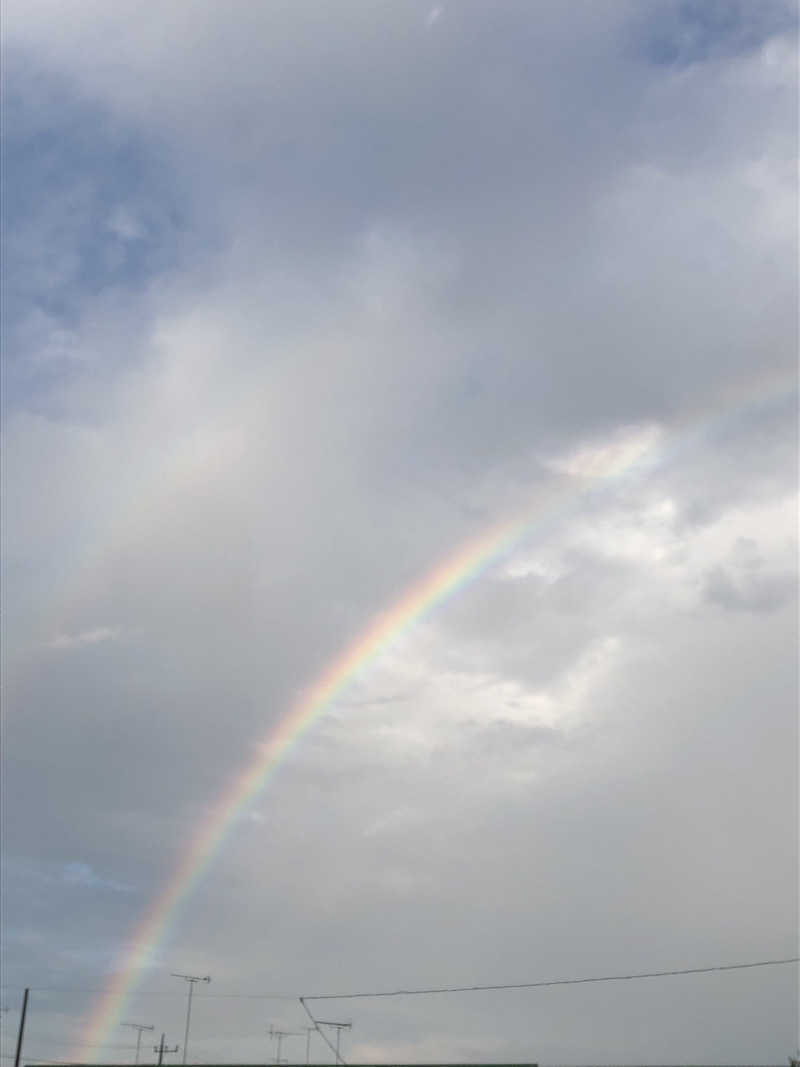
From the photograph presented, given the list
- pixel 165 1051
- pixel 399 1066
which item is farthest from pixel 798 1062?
pixel 165 1051

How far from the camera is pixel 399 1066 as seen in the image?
314 feet

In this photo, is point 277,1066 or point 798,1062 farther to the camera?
point 277,1066

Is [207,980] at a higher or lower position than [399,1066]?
higher

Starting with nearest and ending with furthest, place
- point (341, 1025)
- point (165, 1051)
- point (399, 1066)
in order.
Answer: point (399, 1066), point (341, 1025), point (165, 1051)

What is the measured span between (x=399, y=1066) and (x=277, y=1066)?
74.3ft

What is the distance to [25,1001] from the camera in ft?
359

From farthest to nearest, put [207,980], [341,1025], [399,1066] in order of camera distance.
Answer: [207,980], [341,1025], [399,1066]

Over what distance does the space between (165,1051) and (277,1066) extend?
189ft

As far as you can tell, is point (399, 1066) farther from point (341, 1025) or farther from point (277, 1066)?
point (277, 1066)

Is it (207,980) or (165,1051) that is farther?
(165,1051)

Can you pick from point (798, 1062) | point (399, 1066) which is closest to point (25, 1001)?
point (399, 1066)

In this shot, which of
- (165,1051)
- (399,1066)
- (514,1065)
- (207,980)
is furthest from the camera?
(165,1051)

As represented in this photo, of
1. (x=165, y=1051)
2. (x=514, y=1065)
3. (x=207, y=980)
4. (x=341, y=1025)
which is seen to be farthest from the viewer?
(x=165, y=1051)

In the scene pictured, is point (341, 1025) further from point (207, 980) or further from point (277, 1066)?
point (207, 980)
